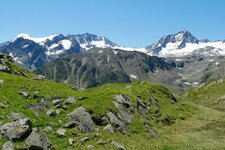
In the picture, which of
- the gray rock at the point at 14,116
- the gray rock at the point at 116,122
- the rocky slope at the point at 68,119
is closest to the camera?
the rocky slope at the point at 68,119

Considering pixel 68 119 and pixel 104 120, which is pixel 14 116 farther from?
pixel 104 120

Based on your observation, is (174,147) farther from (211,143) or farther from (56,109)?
(56,109)

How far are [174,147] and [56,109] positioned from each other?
1562 centimetres

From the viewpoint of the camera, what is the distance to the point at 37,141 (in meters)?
35.1

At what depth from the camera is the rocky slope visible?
36.7 metres

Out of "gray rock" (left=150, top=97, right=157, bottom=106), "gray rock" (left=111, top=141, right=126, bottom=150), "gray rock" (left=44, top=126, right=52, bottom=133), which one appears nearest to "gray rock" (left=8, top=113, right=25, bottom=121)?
"gray rock" (left=44, top=126, right=52, bottom=133)

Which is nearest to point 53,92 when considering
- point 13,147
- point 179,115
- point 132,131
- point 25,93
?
point 25,93

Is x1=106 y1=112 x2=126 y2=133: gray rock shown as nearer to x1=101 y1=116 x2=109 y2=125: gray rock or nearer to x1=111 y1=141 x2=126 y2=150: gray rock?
x1=101 y1=116 x2=109 y2=125: gray rock

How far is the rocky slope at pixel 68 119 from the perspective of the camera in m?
36.7

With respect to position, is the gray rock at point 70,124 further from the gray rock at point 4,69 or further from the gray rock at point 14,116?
the gray rock at point 4,69

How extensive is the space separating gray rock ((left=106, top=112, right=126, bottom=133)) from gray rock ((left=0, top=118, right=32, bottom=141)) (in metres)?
14.0

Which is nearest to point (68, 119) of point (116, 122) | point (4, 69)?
point (116, 122)

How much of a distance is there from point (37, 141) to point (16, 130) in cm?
273

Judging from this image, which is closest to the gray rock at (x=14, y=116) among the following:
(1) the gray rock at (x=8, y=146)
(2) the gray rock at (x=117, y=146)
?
(1) the gray rock at (x=8, y=146)
